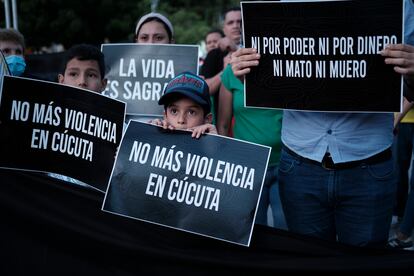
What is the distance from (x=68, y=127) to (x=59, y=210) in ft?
1.22

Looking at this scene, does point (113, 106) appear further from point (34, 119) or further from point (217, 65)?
point (217, 65)

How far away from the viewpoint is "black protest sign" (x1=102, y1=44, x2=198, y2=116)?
12.4 feet

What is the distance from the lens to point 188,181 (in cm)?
208

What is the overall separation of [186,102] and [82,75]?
36.7 inches

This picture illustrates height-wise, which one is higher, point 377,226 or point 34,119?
point 34,119

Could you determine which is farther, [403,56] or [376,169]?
[376,169]

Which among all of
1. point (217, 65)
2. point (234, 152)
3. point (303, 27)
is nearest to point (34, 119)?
point (234, 152)

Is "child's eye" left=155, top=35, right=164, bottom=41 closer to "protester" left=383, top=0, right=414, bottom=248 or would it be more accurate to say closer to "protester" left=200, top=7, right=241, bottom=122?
"protester" left=200, top=7, right=241, bottom=122

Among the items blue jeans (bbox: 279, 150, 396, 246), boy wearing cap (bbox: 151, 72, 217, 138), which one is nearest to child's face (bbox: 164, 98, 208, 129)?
boy wearing cap (bbox: 151, 72, 217, 138)

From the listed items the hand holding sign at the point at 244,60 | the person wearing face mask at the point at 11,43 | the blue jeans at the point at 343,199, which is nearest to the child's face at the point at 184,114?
the hand holding sign at the point at 244,60

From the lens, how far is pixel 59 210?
2303 mm

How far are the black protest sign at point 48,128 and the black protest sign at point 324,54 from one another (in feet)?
2.42

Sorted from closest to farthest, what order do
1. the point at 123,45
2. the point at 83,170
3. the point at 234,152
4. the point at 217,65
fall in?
1. the point at 234,152
2. the point at 83,170
3. the point at 123,45
4. the point at 217,65

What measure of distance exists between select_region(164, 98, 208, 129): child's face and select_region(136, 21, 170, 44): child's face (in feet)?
4.69
